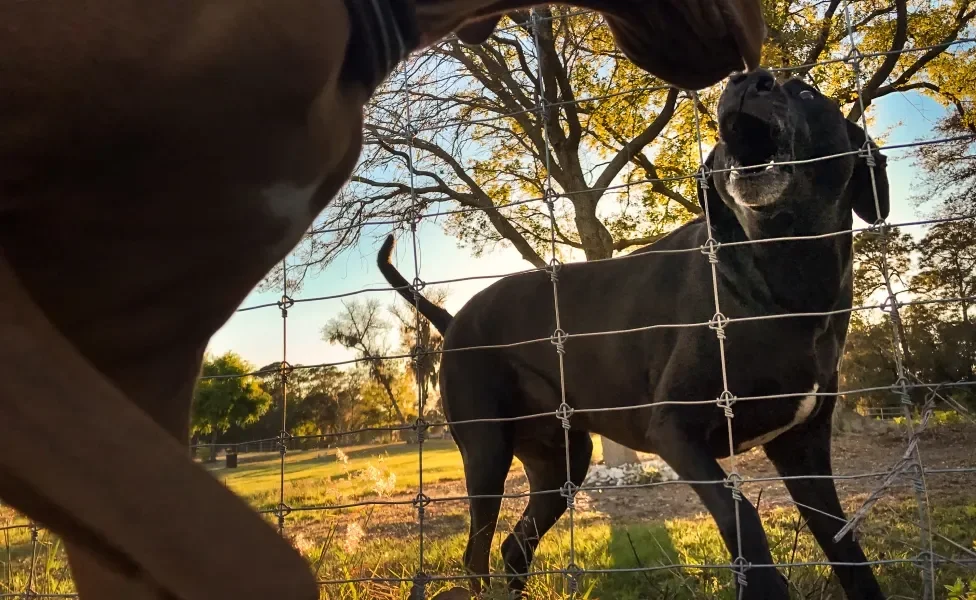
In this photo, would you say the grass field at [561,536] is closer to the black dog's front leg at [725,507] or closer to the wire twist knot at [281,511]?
the wire twist knot at [281,511]

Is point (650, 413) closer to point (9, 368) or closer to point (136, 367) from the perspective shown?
point (136, 367)

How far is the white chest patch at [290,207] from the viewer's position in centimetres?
79

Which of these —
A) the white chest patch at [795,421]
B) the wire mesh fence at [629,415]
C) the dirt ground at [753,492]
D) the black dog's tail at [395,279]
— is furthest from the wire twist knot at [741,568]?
the dirt ground at [753,492]

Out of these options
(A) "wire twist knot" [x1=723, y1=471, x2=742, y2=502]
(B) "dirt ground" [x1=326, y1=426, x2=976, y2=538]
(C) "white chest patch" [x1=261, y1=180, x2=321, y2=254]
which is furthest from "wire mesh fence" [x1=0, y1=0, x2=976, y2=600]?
(B) "dirt ground" [x1=326, y1=426, x2=976, y2=538]

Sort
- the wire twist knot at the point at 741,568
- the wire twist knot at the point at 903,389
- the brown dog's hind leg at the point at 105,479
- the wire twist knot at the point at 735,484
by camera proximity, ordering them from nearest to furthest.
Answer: the brown dog's hind leg at the point at 105,479 → the wire twist knot at the point at 903,389 → the wire twist knot at the point at 741,568 → the wire twist knot at the point at 735,484

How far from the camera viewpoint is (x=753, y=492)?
6633 mm

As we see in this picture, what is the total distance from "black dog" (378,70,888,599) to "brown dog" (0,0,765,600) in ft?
4.76

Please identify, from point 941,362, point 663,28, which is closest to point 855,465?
point 941,362

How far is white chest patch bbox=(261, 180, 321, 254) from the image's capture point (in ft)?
2.59

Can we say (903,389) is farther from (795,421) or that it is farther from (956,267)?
(956,267)

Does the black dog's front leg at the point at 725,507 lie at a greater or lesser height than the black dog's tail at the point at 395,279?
lesser

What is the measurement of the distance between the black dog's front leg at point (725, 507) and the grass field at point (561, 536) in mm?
267

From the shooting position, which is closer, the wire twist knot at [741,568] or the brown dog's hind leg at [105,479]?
the brown dog's hind leg at [105,479]

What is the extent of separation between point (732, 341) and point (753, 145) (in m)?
0.64
